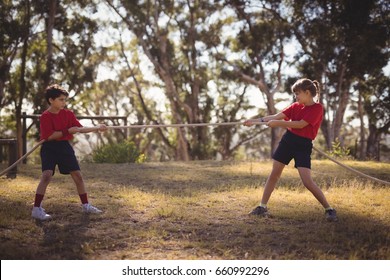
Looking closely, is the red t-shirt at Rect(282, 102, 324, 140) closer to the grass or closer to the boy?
the grass

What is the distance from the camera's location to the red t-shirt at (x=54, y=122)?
15.1ft

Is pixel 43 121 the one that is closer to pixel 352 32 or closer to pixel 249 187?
pixel 249 187

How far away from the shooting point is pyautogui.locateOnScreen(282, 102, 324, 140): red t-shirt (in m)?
4.42

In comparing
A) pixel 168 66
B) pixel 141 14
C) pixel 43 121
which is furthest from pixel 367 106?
pixel 43 121

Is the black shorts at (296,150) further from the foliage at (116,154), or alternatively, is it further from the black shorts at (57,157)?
the foliage at (116,154)

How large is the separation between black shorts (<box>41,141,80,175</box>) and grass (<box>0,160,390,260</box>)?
58 cm

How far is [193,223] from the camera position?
4441mm

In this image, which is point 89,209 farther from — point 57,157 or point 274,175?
point 274,175

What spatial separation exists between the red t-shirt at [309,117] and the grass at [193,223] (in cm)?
100

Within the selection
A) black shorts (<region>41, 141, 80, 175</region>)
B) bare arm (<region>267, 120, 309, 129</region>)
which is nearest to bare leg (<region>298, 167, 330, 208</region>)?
bare arm (<region>267, 120, 309, 129</region>)

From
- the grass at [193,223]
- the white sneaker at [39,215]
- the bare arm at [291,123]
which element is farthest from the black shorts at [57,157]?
the bare arm at [291,123]

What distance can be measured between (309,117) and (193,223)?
176 centimetres

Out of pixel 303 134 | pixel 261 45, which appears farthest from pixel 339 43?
pixel 303 134
